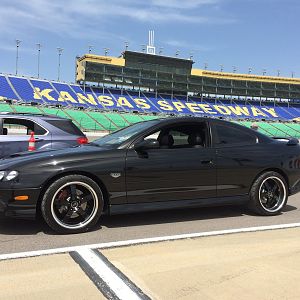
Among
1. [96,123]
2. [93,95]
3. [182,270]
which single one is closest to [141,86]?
[93,95]

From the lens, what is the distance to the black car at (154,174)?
520cm

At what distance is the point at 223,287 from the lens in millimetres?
3617

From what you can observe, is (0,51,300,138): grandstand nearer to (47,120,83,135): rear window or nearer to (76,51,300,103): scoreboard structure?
(76,51,300,103): scoreboard structure

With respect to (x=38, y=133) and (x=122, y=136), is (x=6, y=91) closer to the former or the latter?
(x=38, y=133)

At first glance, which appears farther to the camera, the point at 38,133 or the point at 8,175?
the point at 38,133

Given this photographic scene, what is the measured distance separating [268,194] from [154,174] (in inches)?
83.2

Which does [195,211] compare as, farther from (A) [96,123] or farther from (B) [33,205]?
(A) [96,123]

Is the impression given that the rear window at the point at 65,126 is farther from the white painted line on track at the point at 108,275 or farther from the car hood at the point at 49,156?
the white painted line on track at the point at 108,275

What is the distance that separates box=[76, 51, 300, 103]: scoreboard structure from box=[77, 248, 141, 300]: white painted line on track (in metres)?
71.0

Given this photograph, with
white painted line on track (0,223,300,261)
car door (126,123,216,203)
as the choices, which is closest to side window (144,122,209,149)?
car door (126,123,216,203)

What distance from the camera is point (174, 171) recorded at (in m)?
5.89

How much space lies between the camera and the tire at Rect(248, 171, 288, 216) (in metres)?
6.59

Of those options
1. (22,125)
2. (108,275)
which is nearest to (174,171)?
(108,275)

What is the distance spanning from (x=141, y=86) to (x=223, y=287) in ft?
252
